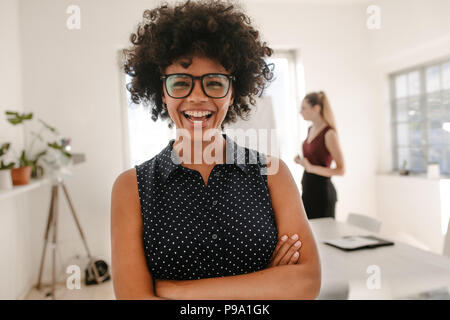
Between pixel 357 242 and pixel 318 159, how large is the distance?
25.6 inches

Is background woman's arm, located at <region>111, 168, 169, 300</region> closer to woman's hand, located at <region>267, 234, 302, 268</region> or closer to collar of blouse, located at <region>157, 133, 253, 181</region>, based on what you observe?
collar of blouse, located at <region>157, 133, 253, 181</region>

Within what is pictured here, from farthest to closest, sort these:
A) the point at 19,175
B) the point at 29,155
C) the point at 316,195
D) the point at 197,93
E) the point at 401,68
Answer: the point at 29,155 < the point at 19,175 < the point at 401,68 < the point at 316,195 < the point at 197,93

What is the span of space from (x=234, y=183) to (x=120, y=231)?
265mm

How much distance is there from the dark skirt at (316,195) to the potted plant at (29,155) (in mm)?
1914

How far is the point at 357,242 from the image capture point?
4.95 feet

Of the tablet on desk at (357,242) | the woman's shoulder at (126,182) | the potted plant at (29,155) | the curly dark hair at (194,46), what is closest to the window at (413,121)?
the tablet on desk at (357,242)

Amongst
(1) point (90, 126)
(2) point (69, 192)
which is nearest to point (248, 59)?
(1) point (90, 126)

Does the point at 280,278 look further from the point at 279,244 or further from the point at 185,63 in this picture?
the point at 185,63

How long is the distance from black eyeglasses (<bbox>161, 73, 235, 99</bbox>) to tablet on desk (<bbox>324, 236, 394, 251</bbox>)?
1037 millimetres

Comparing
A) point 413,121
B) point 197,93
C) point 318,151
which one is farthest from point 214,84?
point 413,121

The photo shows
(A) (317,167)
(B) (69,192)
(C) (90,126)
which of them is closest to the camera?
(A) (317,167)
